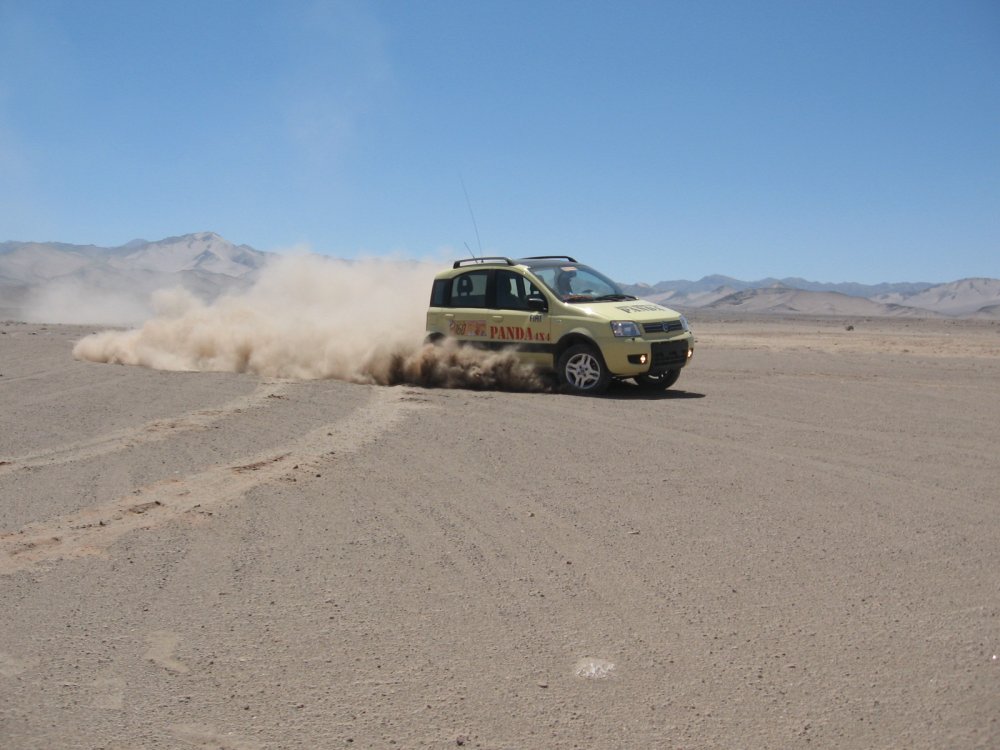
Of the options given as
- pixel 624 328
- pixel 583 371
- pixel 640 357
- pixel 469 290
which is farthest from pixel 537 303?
pixel 640 357

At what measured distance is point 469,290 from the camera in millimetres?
14859

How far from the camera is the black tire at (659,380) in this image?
14173 mm

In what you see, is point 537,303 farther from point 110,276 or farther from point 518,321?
point 110,276

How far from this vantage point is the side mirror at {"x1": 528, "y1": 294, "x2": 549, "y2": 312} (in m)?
13.9

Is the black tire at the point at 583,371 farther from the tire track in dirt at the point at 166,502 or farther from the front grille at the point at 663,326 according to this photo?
the tire track in dirt at the point at 166,502

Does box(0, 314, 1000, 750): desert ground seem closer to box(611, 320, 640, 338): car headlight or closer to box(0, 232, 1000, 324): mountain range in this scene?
box(611, 320, 640, 338): car headlight

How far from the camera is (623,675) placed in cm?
425

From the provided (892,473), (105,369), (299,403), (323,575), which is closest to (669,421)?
(892,473)

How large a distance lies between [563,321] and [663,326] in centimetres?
147

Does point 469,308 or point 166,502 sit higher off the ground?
point 469,308

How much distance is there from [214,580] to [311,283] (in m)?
15.4

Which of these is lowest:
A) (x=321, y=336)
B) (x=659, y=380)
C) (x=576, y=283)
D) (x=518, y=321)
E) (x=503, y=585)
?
(x=503, y=585)

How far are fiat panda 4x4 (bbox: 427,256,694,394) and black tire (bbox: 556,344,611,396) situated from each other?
1cm

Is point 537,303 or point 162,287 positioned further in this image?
point 162,287
